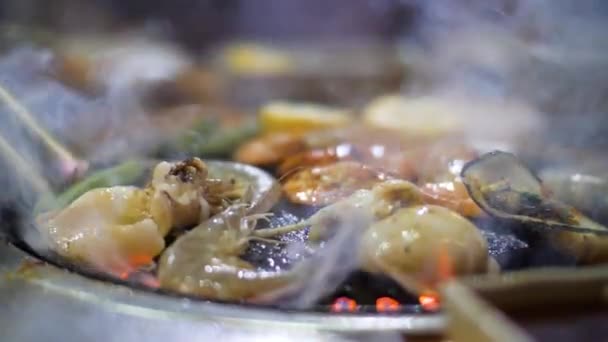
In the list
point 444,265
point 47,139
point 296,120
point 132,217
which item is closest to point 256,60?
point 296,120

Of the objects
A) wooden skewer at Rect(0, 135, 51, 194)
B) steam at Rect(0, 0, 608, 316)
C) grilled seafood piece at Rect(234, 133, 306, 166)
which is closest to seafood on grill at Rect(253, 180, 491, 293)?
wooden skewer at Rect(0, 135, 51, 194)

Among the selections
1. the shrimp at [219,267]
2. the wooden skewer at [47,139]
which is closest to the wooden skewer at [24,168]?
the wooden skewer at [47,139]

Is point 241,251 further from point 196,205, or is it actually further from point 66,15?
point 66,15

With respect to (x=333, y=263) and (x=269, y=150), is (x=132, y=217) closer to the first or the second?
(x=333, y=263)

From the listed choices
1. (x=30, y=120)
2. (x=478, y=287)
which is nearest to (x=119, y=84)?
(x=30, y=120)

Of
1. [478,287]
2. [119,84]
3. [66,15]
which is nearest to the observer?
[478,287]
